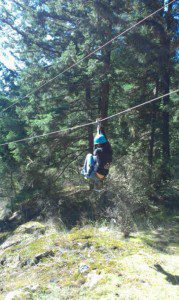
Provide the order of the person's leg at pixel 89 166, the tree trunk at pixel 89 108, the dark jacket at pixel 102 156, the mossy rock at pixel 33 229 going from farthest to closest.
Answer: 1. the tree trunk at pixel 89 108
2. the mossy rock at pixel 33 229
3. the person's leg at pixel 89 166
4. the dark jacket at pixel 102 156

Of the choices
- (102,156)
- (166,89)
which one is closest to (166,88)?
(166,89)

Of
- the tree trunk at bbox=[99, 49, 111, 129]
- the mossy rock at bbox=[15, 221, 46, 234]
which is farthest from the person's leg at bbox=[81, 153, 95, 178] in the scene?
the tree trunk at bbox=[99, 49, 111, 129]

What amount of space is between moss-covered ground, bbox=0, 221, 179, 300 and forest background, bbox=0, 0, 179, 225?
2.13 m

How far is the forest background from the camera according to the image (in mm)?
11211

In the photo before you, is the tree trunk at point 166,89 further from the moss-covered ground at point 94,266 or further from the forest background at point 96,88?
the moss-covered ground at point 94,266

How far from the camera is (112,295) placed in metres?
5.95

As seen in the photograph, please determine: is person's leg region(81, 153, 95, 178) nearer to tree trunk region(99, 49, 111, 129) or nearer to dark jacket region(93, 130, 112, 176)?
dark jacket region(93, 130, 112, 176)

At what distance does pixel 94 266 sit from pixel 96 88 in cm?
820

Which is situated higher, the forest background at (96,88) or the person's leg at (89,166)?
the forest background at (96,88)

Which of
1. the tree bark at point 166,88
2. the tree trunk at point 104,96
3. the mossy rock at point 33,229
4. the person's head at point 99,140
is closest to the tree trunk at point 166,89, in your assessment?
the tree bark at point 166,88

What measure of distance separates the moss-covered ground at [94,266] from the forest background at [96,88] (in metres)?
2.13

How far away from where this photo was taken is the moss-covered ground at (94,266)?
20.3 ft

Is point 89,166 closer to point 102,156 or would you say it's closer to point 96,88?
point 102,156

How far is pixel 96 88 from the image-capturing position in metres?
13.3
